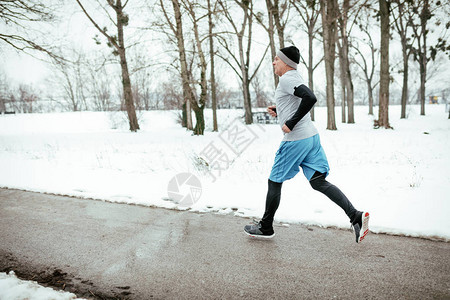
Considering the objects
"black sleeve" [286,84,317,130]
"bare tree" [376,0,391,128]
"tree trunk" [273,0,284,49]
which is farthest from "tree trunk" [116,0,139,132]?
"black sleeve" [286,84,317,130]

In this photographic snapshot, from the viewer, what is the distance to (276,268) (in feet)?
7.42

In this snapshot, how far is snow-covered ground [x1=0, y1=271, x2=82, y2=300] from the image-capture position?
1.88 meters

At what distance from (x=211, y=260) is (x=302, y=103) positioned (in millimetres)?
Result: 1734

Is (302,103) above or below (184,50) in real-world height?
below

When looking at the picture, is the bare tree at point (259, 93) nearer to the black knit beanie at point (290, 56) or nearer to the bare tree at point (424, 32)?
the bare tree at point (424, 32)

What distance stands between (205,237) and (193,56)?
69.9ft

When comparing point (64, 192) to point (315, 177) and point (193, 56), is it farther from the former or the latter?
point (193, 56)

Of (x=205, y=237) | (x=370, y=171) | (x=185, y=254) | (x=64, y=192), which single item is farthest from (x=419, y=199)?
(x=64, y=192)

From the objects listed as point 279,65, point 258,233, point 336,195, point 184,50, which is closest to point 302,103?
point 279,65

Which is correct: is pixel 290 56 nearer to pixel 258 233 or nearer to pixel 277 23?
pixel 258 233

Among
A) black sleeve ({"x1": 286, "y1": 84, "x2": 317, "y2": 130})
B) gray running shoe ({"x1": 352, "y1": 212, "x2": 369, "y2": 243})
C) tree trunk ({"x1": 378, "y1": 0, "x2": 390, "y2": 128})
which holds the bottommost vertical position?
gray running shoe ({"x1": 352, "y1": 212, "x2": 369, "y2": 243})

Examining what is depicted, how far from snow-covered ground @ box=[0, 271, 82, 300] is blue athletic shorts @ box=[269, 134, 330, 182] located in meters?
2.12

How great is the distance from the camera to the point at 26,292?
76.3 inches

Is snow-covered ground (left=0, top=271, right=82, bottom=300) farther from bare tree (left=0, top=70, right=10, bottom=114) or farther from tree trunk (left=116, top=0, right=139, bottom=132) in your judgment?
bare tree (left=0, top=70, right=10, bottom=114)
